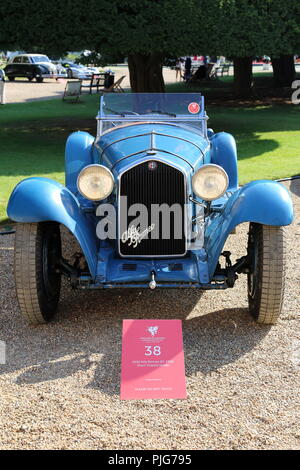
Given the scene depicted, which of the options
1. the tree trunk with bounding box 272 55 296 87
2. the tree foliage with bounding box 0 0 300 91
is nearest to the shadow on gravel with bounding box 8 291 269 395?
the tree foliage with bounding box 0 0 300 91

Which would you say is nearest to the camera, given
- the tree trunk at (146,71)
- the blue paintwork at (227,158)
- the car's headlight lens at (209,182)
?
the car's headlight lens at (209,182)

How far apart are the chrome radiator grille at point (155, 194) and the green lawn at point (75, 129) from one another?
3.41 m

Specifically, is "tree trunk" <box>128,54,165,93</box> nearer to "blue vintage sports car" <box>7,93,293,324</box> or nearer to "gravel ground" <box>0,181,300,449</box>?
"blue vintage sports car" <box>7,93,293,324</box>

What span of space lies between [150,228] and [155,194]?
267mm

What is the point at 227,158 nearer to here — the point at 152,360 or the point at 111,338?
the point at 111,338

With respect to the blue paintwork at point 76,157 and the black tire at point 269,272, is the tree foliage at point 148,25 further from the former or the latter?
the black tire at point 269,272

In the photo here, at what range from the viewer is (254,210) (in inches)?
164

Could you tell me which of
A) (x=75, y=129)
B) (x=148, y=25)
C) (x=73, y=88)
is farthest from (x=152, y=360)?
(x=73, y=88)

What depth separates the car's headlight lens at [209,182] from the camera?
4336 mm

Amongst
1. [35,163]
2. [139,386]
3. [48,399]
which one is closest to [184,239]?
[139,386]

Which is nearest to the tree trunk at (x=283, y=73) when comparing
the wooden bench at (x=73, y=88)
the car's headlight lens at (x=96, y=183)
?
the wooden bench at (x=73, y=88)

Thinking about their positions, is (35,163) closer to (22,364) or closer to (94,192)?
(94,192)

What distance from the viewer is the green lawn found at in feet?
31.9

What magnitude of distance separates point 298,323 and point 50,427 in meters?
2.18
